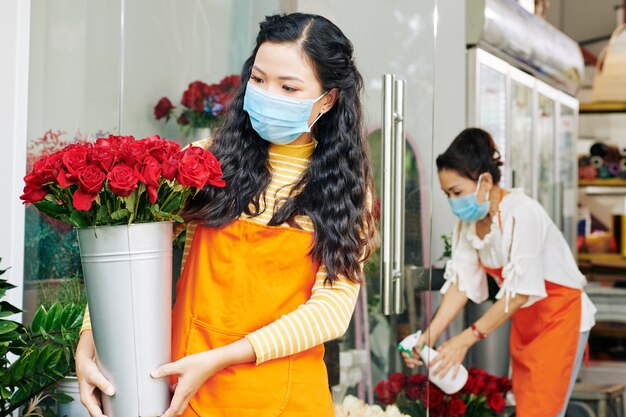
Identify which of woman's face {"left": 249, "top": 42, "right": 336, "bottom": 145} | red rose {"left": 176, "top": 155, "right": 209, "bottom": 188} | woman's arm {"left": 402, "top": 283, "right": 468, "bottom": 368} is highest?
woman's face {"left": 249, "top": 42, "right": 336, "bottom": 145}

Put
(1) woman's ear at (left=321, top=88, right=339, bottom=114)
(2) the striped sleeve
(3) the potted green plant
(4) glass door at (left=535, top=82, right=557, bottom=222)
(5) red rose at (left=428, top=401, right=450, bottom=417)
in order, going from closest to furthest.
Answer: (2) the striped sleeve
(1) woman's ear at (left=321, top=88, right=339, bottom=114)
(3) the potted green plant
(5) red rose at (left=428, top=401, right=450, bottom=417)
(4) glass door at (left=535, top=82, right=557, bottom=222)

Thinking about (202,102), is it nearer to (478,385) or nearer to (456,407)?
(456,407)

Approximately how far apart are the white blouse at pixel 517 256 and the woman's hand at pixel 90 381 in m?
2.24

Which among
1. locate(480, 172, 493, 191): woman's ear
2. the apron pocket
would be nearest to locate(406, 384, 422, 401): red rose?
locate(480, 172, 493, 191): woman's ear

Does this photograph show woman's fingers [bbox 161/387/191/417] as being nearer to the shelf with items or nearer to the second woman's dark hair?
the second woman's dark hair

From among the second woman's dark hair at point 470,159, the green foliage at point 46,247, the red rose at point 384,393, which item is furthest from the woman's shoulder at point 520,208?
the green foliage at point 46,247

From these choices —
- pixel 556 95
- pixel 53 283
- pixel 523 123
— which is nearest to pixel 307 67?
pixel 53 283

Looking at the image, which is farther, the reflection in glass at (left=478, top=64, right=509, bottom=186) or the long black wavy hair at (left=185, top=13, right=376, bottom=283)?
the reflection in glass at (left=478, top=64, right=509, bottom=186)

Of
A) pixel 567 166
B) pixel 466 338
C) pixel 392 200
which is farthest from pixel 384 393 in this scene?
pixel 567 166

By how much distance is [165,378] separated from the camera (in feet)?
4.88

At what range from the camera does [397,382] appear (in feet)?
9.16

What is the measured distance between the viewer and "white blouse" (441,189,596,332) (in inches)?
138

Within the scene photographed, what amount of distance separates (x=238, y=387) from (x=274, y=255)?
0.23 metres

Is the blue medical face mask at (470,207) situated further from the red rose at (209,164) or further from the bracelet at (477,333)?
the red rose at (209,164)
